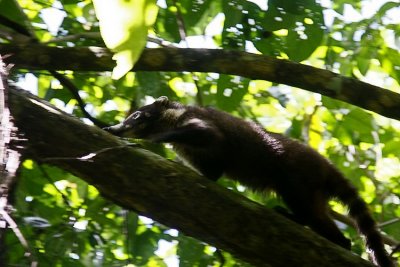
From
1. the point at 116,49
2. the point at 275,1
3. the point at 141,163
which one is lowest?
the point at 141,163

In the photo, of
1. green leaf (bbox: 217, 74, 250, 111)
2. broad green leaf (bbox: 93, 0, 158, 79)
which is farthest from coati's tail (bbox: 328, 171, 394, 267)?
broad green leaf (bbox: 93, 0, 158, 79)

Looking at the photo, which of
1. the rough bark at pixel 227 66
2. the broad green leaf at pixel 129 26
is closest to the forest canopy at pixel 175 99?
the rough bark at pixel 227 66

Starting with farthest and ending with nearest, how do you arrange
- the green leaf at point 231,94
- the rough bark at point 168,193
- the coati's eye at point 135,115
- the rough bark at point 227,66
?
the coati's eye at point 135,115 → the green leaf at point 231,94 → the rough bark at point 227,66 → the rough bark at point 168,193

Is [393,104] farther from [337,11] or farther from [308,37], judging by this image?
[337,11]

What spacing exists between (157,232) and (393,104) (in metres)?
1.43

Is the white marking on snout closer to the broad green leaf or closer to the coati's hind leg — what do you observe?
the coati's hind leg

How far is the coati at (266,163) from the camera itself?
133 inches

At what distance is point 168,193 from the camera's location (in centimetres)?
238

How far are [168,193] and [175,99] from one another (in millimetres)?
1708

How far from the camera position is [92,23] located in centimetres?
378

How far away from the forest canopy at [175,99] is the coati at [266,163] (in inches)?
7.2

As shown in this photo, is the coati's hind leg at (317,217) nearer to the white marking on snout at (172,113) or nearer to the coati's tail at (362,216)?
the coati's tail at (362,216)

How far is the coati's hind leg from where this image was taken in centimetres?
334

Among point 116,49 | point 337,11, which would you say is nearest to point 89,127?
point 337,11
